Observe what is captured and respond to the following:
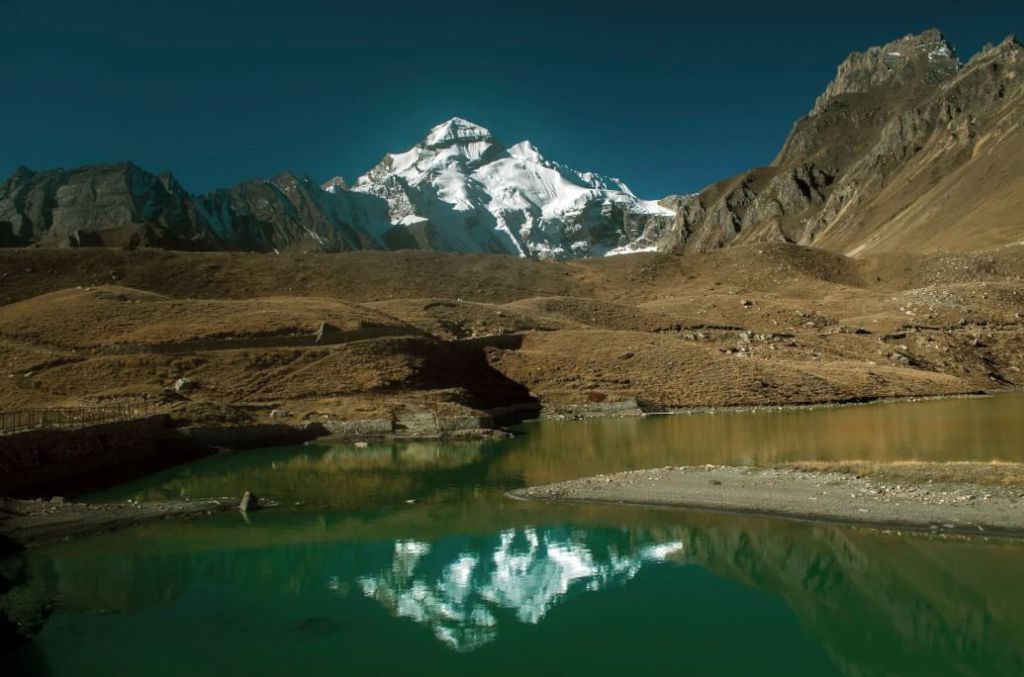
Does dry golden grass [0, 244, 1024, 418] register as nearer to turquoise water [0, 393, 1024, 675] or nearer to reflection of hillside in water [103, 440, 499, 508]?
reflection of hillside in water [103, 440, 499, 508]

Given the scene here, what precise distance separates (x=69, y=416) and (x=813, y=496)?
3691 cm

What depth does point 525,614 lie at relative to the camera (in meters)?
16.5

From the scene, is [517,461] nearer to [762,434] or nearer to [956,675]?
[762,434]

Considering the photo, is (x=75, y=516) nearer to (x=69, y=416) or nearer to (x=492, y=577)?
(x=492, y=577)

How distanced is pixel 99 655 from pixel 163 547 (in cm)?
765

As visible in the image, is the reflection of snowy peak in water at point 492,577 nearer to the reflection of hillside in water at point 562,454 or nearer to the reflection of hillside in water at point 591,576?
the reflection of hillside in water at point 591,576

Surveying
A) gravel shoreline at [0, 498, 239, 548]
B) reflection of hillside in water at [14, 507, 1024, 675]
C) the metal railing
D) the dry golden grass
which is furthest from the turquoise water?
the dry golden grass

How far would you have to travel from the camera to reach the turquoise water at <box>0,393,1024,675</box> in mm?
14258

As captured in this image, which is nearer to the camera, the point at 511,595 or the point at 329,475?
the point at 511,595

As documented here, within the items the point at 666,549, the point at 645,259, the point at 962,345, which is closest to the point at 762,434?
the point at 666,549

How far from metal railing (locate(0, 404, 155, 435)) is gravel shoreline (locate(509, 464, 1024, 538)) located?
75.5 ft

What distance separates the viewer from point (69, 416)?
133 ft

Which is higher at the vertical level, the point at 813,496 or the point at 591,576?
the point at 813,496

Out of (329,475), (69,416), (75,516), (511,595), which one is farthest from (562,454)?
(69,416)
